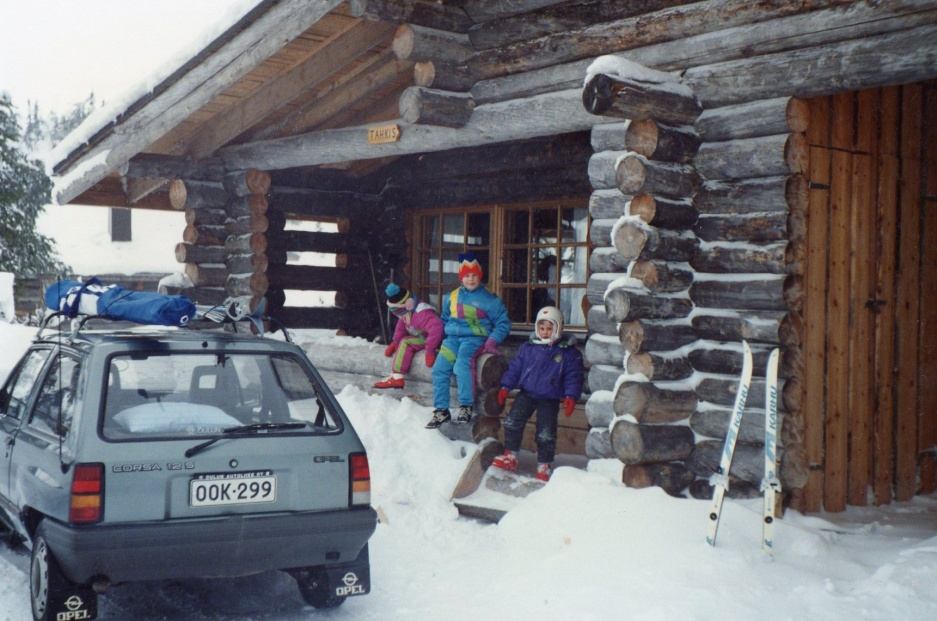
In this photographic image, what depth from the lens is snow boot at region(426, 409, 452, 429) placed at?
8.85 m

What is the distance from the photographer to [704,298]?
7426mm

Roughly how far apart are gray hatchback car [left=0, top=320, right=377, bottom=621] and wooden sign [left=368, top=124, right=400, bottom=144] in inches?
171

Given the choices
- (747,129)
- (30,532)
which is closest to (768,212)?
(747,129)

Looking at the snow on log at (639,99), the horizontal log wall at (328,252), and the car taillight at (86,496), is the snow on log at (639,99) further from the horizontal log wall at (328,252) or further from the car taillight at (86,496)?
the horizontal log wall at (328,252)

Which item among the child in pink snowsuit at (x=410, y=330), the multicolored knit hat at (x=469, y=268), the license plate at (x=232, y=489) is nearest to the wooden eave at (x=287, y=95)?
the multicolored knit hat at (x=469, y=268)

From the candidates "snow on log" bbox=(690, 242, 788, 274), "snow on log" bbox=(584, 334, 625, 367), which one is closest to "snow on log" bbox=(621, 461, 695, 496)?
"snow on log" bbox=(584, 334, 625, 367)

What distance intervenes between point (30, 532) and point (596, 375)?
418cm

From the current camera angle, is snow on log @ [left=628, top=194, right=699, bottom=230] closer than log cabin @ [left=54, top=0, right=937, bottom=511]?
No

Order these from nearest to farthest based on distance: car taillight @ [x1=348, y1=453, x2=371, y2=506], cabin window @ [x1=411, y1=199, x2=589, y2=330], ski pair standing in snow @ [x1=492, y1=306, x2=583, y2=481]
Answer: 1. car taillight @ [x1=348, y1=453, x2=371, y2=506]
2. ski pair standing in snow @ [x1=492, y1=306, x2=583, y2=481]
3. cabin window @ [x1=411, y1=199, x2=589, y2=330]

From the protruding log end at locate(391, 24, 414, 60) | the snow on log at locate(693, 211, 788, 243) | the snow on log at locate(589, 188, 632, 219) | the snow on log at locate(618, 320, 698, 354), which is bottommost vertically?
the snow on log at locate(618, 320, 698, 354)

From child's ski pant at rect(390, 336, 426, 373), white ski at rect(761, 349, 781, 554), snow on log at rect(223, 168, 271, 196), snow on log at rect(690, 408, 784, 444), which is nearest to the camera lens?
white ski at rect(761, 349, 781, 554)

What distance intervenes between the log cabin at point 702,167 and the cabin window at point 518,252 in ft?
0.79

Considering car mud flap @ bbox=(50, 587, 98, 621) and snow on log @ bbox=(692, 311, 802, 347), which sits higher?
snow on log @ bbox=(692, 311, 802, 347)

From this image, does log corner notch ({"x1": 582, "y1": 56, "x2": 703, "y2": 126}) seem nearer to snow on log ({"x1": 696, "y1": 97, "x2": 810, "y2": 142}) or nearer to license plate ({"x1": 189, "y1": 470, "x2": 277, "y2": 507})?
snow on log ({"x1": 696, "y1": 97, "x2": 810, "y2": 142})
